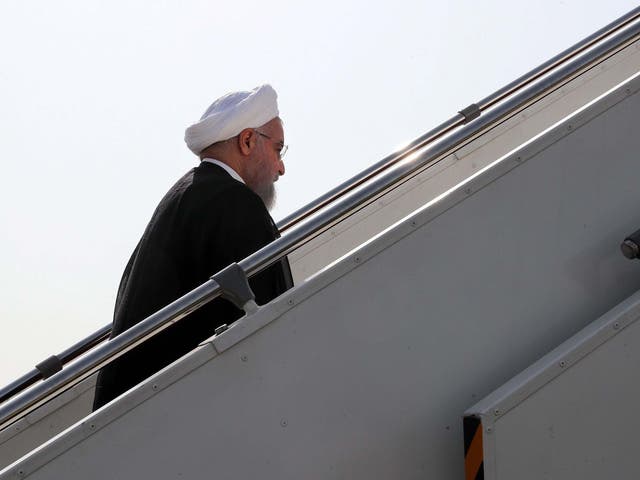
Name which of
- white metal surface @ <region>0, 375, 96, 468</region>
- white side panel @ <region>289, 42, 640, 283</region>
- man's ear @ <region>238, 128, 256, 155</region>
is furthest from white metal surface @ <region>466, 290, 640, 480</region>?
white metal surface @ <region>0, 375, 96, 468</region>

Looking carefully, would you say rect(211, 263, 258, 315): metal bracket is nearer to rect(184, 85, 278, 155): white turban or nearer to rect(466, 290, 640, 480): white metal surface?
rect(466, 290, 640, 480): white metal surface

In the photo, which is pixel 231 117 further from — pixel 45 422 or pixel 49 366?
pixel 45 422

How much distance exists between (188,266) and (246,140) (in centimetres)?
57

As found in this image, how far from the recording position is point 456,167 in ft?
13.9

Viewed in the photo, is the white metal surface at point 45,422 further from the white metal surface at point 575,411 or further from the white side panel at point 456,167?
the white metal surface at point 575,411

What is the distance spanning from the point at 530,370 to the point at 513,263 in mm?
323

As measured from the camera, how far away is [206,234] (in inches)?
121

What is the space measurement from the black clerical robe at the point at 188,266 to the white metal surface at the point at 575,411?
784 mm

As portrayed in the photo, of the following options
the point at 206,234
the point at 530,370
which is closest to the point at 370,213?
the point at 206,234

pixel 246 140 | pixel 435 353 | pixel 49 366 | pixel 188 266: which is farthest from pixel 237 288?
pixel 49 366

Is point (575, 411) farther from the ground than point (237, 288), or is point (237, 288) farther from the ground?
point (237, 288)

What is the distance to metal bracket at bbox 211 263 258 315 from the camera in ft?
8.80

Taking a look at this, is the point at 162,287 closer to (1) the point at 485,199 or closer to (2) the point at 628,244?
(1) the point at 485,199

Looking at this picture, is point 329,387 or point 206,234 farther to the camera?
point 206,234
